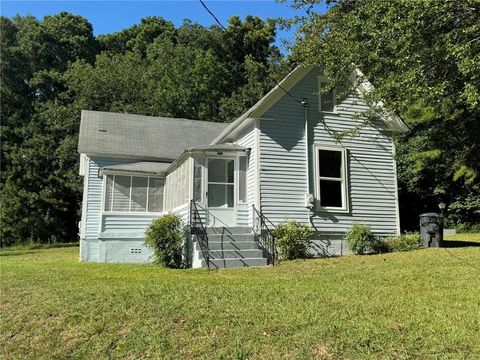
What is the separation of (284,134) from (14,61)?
32.4m

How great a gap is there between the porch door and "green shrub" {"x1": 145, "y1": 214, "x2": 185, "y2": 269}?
4.14 feet

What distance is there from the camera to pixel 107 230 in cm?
1669

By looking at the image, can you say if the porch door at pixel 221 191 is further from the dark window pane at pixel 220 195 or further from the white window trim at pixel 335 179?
the white window trim at pixel 335 179

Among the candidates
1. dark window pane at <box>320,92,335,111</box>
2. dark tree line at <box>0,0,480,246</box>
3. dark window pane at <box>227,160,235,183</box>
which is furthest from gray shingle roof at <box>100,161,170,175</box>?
dark tree line at <box>0,0,480,246</box>

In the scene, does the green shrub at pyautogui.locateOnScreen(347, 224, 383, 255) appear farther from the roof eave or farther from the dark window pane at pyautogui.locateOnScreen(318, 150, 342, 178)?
the roof eave

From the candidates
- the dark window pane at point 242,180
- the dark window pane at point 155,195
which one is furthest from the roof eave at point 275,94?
the dark window pane at point 155,195

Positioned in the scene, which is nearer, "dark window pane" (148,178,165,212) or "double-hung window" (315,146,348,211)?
"double-hung window" (315,146,348,211)

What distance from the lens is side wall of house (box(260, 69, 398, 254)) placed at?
13.9 meters

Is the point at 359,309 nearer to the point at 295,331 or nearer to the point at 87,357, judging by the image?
the point at 295,331

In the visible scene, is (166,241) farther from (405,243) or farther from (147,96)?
(147,96)

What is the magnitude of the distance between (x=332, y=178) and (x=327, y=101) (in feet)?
8.55

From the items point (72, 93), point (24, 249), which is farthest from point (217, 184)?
point (72, 93)

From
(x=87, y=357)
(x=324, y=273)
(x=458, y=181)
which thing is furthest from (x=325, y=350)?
(x=458, y=181)

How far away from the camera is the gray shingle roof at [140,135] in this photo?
1898cm
